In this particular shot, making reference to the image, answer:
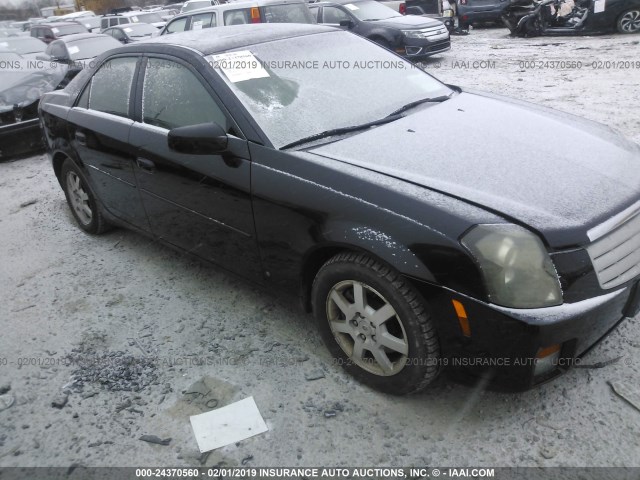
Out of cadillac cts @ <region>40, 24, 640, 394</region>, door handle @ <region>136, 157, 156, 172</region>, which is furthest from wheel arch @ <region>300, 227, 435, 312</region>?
door handle @ <region>136, 157, 156, 172</region>

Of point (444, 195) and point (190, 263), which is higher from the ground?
point (444, 195)

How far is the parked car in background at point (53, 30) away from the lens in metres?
18.2

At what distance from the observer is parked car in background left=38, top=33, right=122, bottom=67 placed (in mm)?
10236

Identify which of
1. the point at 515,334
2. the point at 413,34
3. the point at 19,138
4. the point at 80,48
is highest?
the point at 80,48

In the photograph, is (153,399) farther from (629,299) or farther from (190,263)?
(629,299)

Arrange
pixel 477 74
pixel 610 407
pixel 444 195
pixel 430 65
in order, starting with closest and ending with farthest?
pixel 444 195 → pixel 610 407 → pixel 477 74 → pixel 430 65

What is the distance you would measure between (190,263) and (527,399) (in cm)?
244

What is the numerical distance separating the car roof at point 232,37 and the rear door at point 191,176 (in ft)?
0.52

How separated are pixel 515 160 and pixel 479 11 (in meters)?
15.1

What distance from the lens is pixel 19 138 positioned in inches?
263

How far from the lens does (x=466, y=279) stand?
1.94 meters

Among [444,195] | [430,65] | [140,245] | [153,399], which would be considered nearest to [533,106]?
[444,195]

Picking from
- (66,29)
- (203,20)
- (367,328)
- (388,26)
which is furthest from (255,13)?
(66,29)

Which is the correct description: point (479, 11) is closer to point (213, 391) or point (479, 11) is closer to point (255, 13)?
point (255, 13)
